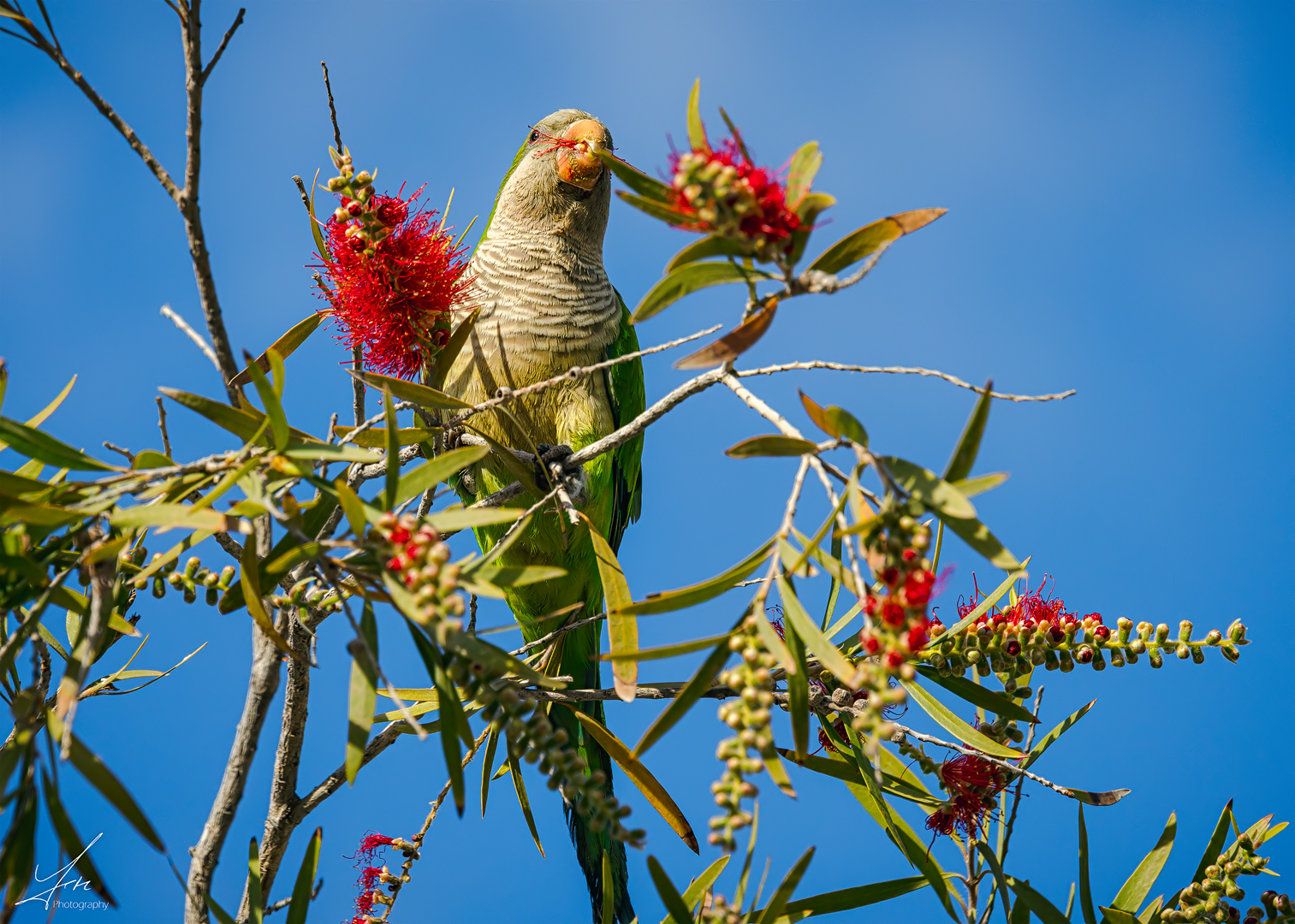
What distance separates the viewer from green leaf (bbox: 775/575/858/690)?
747 mm

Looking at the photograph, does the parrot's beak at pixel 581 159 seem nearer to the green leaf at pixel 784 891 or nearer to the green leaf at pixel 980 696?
the green leaf at pixel 980 696

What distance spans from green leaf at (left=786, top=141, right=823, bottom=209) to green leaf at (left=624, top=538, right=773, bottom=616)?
337 millimetres

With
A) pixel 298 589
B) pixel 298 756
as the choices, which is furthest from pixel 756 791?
pixel 298 756

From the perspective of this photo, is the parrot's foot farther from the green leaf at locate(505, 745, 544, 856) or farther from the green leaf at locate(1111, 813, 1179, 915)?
the green leaf at locate(1111, 813, 1179, 915)

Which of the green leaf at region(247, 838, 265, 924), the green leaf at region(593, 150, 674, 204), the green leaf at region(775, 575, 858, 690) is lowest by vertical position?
the green leaf at region(247, 838, 265, 924)

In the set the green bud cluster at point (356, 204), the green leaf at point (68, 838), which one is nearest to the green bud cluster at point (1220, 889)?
the green leaf at point (68, 838)

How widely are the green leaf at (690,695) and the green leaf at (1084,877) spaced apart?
75cm

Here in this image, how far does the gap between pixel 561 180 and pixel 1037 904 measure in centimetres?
182

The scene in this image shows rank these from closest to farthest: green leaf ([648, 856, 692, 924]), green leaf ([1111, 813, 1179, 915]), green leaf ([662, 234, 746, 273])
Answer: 1. green leaf ([662, 234, 746, 273])
2. green leaf ([648, 856, 692, 924])
3. green leaf ([1111, 813, 1179, 915])

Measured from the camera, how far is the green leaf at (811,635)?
747 mm

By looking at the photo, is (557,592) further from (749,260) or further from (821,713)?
(749,260)

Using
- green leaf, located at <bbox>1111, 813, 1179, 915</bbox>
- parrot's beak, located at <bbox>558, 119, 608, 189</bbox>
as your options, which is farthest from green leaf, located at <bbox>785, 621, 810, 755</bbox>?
parrot's beak, located at <bbox>558, 119, 608, 189</bbox>

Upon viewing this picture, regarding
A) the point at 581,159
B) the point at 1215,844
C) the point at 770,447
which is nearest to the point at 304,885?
the point at 770,447

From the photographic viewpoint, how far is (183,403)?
0.90 meters
